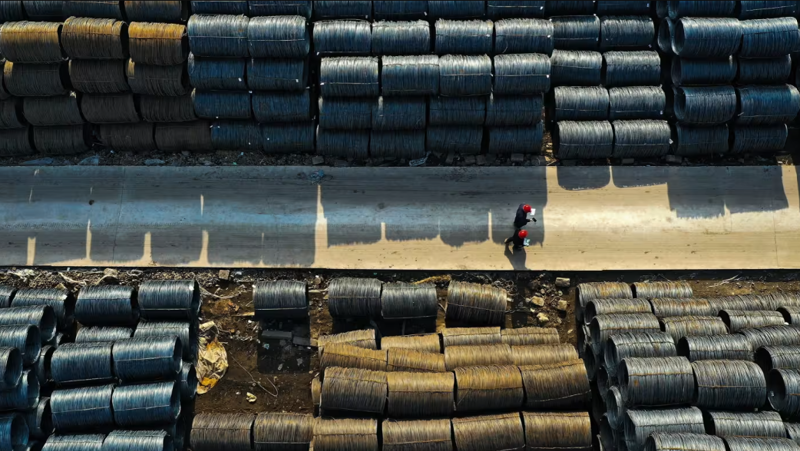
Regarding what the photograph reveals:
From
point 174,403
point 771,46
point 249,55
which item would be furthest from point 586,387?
point 249,55

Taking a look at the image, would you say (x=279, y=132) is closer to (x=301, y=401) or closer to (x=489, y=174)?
(x=489, y=174)

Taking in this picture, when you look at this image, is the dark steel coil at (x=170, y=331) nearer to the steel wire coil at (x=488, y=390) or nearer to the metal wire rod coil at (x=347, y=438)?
the metal wire rod coil at (x=347, y=438)

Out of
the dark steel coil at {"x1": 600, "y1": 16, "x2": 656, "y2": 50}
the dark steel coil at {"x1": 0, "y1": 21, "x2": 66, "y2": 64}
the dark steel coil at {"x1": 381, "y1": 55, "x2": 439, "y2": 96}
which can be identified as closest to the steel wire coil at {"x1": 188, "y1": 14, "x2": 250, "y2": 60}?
the dark steel coil at {"x1": 0, "y1": 21, "x2": 66, "y2": 64}

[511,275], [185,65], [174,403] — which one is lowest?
[174,403]

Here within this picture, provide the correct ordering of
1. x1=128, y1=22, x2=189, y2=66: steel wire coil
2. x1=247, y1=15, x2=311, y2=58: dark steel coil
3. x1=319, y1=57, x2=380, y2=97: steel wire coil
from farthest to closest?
x1=319, y1=57, x2=380, y2=97: steel wire coil, x1=128, y1=22, x2=189, y2=66: steel wire coil, x1=247, y1=15, x2=311, y2=58: dark steel coil

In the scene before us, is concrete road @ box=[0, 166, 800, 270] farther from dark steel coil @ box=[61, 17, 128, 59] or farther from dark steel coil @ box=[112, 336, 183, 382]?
dark steel coil @ box=[61, 17, 128, 59]

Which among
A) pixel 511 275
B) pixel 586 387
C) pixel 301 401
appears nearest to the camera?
pixel 586 387

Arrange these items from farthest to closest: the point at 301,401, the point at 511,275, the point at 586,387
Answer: the point at 511,275 → the point at 301,401 → the point at 586,387
